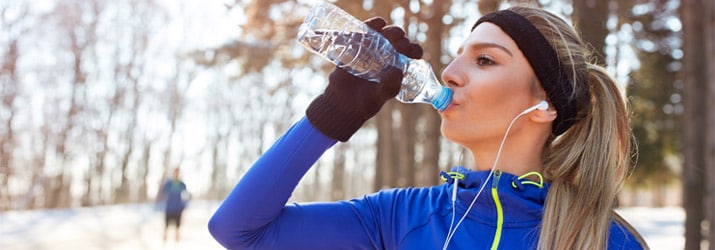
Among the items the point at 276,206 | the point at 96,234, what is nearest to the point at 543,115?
the point at 276,206

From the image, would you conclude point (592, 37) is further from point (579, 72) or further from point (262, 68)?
point (262, 68)

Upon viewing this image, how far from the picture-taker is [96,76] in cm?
3034

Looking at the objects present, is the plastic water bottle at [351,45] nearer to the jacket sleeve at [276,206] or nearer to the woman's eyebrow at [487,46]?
the woman's eyebrow at [487,46]

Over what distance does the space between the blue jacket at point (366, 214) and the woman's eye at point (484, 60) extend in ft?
1.15

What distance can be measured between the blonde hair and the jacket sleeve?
70 centimetres

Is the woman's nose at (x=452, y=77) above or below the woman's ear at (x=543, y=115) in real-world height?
above

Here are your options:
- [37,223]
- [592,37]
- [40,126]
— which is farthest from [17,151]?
[592,37]

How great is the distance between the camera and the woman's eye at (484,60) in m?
2.18

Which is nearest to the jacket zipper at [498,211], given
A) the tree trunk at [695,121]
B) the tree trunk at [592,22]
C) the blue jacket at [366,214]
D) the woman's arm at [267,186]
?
the blue jacket at [366,214]

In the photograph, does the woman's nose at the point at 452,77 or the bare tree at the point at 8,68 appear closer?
the woman's nose at the point at 452,77

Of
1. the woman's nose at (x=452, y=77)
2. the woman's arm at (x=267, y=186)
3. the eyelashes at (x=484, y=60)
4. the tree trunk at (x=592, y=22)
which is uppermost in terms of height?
the tree trunk at (x=592, y=22)

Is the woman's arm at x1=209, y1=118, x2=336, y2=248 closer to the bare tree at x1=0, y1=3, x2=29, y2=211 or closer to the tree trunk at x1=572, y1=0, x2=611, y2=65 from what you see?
the tree trunk at x1=572, y1=0, x2=611, y2=65

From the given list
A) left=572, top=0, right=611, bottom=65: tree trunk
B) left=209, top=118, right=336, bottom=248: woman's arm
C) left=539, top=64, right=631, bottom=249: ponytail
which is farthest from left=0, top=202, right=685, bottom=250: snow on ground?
left=209, top=118, right=336, bottom=248: woman's arm

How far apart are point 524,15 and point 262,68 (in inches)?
469
